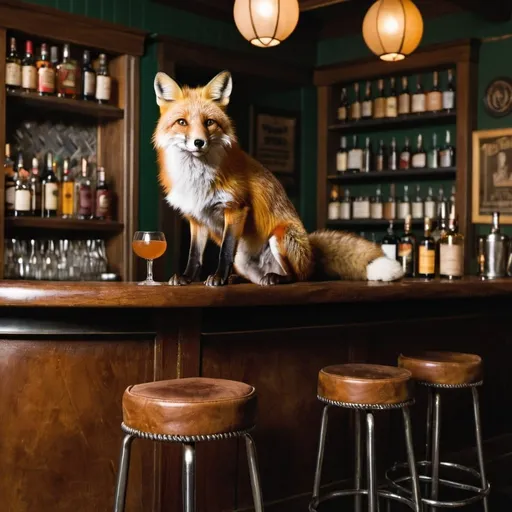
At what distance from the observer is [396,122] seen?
5.34 meters

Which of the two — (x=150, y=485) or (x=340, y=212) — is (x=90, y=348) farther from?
(x=340, y=212)

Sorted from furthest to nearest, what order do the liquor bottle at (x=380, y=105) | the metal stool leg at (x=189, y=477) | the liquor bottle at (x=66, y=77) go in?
1. the liquor bottle at (x=380, y=105)
2. the liquor bottle at (x=66, y=77)
3. the metal stool leg at (x=189, y=477)

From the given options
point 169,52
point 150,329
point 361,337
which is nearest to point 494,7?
point 169,52

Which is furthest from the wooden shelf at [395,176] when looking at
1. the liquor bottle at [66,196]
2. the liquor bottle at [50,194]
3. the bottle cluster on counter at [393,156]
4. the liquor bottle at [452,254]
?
the liquor bottle at [50,194]

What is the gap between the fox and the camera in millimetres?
2406

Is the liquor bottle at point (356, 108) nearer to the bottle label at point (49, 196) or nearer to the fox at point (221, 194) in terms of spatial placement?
the bottle label at point (49, 196)

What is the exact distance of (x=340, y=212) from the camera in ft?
18.6

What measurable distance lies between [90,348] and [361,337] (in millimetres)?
1054

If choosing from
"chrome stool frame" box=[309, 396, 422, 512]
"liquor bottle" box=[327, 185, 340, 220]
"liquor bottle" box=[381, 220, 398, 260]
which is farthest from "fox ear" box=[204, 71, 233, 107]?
"liquor bottle" box=[327, 185, 340, 220]

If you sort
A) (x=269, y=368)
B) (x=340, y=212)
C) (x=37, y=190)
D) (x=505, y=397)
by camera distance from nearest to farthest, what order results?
(x=269, y=368) < (x=505, y=397) < (x=37, y=190) < (x=340, y=212)

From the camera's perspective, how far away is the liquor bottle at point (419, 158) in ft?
17.4

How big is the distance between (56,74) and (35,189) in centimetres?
66

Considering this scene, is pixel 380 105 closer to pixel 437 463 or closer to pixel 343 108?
pixel 343 108

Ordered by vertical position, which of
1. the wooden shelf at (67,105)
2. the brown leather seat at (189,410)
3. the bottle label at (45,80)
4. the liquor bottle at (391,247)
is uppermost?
the bottle label at (45,80)
